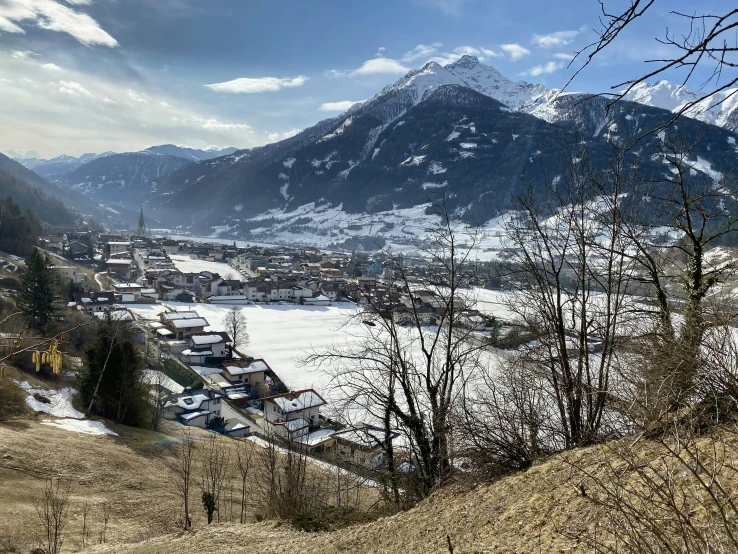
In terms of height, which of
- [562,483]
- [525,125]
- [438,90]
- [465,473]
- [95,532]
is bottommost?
[95,532]

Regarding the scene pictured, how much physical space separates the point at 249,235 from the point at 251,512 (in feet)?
475

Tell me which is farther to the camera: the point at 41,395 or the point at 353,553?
the point at 41,395

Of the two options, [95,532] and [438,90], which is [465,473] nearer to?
[95,532]

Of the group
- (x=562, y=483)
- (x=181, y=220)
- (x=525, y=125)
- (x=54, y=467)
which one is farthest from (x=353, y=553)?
(x=181, y=220)

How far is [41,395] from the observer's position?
56.4ft

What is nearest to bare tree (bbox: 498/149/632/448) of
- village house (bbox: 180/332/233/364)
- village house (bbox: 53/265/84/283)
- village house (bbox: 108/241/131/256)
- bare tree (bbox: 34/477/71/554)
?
bare tree (bbox: 34/477/71/554)

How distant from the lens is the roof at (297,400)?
18.2 m

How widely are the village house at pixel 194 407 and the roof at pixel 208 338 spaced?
649 cm

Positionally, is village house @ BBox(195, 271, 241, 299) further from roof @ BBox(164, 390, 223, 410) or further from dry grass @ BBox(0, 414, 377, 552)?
dry grass @ BBox(0, 414, 377, 552)

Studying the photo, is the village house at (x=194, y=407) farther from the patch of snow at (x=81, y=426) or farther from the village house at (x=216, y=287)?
the village house at (x=216, y=287)

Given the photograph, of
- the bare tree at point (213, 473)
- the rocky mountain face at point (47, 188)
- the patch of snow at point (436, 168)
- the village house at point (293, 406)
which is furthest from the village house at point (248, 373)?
the rocky mountain face at point (47, 188)

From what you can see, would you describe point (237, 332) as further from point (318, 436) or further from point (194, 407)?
point (318, 436)

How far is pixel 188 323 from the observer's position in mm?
31734

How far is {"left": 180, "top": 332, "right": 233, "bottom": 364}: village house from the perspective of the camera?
91.2 ft
